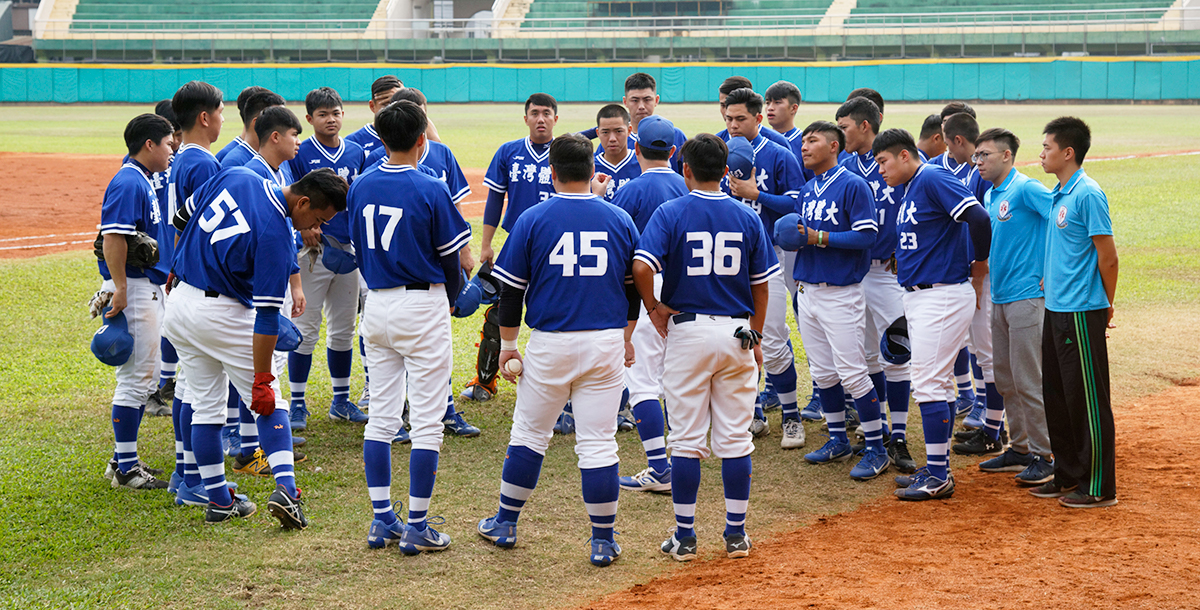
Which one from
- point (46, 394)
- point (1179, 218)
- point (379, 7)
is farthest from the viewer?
point (379, 7)

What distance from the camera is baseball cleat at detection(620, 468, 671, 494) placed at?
597 centimetres

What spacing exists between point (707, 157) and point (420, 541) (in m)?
2.41

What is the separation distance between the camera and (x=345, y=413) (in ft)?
24.2

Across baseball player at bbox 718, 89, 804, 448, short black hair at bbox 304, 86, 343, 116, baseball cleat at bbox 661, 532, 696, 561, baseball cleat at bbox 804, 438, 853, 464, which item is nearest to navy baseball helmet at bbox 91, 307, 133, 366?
short black hair at bbox 304, 86, 343, 116

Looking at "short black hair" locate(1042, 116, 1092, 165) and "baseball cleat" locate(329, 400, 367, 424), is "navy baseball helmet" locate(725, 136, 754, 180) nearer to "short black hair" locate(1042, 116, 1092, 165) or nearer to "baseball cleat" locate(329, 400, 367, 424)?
"short black hair" locate(1042, 116, 1092, 165)

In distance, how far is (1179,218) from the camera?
16844mm

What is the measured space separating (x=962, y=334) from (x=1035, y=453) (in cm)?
96

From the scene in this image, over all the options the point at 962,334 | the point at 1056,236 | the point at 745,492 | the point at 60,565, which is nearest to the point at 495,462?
the point at 745,492

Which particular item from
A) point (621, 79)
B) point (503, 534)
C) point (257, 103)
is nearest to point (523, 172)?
point (257, 103)

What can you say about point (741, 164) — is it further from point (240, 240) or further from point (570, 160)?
point (240, 240)

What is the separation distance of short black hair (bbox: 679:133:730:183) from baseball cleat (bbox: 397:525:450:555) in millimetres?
2260

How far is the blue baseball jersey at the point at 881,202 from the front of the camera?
21.7 feet

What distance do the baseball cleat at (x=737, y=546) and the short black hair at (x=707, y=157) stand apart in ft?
5.98

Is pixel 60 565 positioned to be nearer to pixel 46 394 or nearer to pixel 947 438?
pixel 46 394
